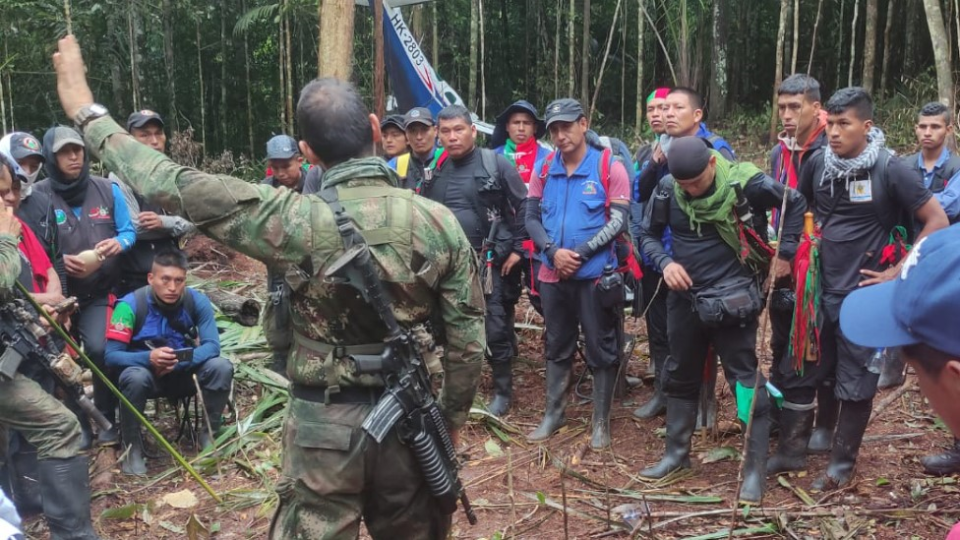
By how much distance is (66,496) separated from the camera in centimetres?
397

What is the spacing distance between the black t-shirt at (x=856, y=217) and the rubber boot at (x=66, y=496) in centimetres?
406

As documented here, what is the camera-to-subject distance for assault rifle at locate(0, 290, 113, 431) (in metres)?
3.73

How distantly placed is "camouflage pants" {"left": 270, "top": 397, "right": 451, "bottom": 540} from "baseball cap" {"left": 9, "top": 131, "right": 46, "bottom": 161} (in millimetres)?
3213

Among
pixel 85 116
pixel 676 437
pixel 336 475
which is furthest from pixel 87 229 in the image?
pixel 676 437

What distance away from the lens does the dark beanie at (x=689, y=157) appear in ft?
13.3

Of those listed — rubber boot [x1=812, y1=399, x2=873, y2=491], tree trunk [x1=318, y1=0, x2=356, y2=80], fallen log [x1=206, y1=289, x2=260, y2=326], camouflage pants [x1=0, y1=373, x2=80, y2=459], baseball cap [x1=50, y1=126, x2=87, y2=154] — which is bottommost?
fallen log [x1=206, y1=289, x2=260, y2=326]

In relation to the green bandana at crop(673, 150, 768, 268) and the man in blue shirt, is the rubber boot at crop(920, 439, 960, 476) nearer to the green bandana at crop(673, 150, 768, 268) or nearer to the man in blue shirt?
the green bandana at crop(673, 150, 768, 268)

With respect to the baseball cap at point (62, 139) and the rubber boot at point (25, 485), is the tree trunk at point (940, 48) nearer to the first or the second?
the baseball cap at point (62, 139)

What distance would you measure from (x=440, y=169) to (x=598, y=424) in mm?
2174

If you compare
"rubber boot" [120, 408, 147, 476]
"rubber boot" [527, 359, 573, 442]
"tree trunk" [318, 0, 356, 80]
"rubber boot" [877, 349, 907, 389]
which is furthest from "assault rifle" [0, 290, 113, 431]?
Result: "rubber boot" [877, 349, 907, 389]

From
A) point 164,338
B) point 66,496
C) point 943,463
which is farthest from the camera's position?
point 164,338

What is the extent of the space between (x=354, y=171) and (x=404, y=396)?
2.53 feet

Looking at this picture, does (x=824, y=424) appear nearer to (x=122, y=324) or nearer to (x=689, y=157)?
(x=689, y=157)

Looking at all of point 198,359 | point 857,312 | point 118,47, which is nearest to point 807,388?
point 857,312
